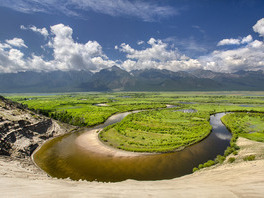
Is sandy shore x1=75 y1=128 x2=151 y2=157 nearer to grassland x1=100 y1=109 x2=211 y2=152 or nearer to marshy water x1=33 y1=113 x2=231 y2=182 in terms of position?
marshy water x1=33 y1=113 x2=231 y2=182

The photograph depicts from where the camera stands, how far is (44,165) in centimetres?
3894

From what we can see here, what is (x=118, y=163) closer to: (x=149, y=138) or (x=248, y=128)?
(x=149, y=138)

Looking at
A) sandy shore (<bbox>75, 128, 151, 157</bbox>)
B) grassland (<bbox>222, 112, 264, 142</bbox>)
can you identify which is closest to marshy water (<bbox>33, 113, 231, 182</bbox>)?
sandy shore (<bbox>75, 128, 151, 157</bbox>)

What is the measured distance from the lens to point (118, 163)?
38625 millimetres

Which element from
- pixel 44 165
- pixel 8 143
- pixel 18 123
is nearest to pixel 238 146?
pixel 44 165

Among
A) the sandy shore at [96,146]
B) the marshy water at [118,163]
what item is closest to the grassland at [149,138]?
the sandy shore at [96,146]

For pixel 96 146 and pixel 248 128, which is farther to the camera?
pixel 248 128

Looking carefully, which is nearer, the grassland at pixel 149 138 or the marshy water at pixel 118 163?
the marshy water at pixel 118 163

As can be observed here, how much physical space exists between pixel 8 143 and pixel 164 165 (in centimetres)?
4450

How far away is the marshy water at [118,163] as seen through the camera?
1336 inches

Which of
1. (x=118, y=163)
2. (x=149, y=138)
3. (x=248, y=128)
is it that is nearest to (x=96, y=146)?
(x=118, y=163)

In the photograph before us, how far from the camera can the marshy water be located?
33938 millimetres

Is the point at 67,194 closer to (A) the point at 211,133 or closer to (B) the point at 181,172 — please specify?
(B) the point at 181,172

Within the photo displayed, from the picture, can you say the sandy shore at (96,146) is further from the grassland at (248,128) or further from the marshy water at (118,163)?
the grassland at (248,128)
